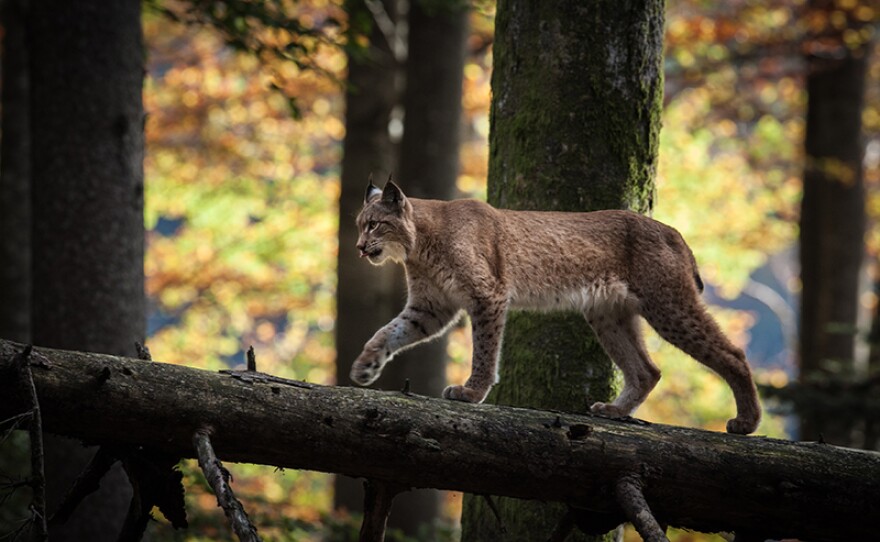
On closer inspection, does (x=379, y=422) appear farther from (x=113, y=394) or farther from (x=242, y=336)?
(x=242, y=336)

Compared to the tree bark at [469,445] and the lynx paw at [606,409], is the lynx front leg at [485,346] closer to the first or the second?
the lynx paw at [606,409]

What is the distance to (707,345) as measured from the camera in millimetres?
5430

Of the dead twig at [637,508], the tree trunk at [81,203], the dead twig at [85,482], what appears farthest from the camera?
the tree trunk at [81,203]

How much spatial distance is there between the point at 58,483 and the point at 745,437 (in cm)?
478

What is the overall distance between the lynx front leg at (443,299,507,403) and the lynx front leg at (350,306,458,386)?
40cm

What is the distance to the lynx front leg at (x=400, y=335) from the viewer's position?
5316 millimetres

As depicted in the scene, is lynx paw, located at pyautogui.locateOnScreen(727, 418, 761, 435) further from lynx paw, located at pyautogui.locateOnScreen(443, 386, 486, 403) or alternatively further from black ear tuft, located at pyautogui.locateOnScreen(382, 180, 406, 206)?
black ear tuft, located at pyautogui.locateOnScreen(382, 180, 406, 206)

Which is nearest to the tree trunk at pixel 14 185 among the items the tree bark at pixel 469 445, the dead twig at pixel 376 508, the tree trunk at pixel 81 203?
the tree trunk at pixel 81 203

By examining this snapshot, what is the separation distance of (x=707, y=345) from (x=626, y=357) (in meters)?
0.50

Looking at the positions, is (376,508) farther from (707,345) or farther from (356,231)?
(356,231)

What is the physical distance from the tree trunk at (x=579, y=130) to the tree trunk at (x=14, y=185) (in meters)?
6.17

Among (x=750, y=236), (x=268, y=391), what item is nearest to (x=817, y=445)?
(x=268, y=391)

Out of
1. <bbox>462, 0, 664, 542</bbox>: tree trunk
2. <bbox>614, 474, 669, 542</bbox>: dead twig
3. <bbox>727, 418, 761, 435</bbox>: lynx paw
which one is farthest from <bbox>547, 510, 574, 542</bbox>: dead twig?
<bbox>727, 418, 761, 435</bbox>: lynx paw

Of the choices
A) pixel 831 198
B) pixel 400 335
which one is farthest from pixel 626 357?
pixel 831 198
